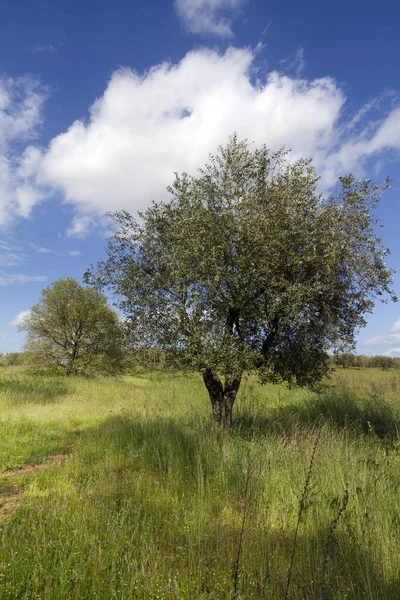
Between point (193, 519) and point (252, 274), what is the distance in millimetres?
6832

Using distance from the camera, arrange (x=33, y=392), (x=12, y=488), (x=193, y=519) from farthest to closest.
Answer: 1. (x=33, y=392)
2. (x=12, y=488)
3. (x=193, y=519)

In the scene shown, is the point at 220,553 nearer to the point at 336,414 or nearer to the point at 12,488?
the point at 12,488

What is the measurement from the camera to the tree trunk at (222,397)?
41.4ft

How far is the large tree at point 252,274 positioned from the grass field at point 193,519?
2.76m

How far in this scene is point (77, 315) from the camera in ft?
128

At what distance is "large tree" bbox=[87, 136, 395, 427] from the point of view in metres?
10.6

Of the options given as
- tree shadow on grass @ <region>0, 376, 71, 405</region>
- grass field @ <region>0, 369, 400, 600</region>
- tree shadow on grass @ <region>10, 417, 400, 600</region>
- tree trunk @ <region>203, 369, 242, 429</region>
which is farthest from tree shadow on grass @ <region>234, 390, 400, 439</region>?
tree shadow on grass @ <region>0, 376, 71, 405</region>

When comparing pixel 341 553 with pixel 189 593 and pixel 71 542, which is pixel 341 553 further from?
pixel 71 542

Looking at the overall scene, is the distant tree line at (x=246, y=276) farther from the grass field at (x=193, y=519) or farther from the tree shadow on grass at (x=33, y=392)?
the tree shadow on grass at (x=33, y=392)

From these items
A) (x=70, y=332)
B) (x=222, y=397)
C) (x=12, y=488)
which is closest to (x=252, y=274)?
(x=222, y=397)

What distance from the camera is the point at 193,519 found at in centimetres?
602

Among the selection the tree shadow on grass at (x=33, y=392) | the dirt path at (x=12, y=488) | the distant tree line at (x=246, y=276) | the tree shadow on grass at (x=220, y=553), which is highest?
the distant tree line at (x=246, y=276)

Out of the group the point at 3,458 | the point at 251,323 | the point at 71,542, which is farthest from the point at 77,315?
the point at 71,542

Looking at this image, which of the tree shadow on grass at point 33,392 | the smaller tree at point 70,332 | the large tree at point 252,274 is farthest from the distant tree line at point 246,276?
the smaller tree at point 70,332
